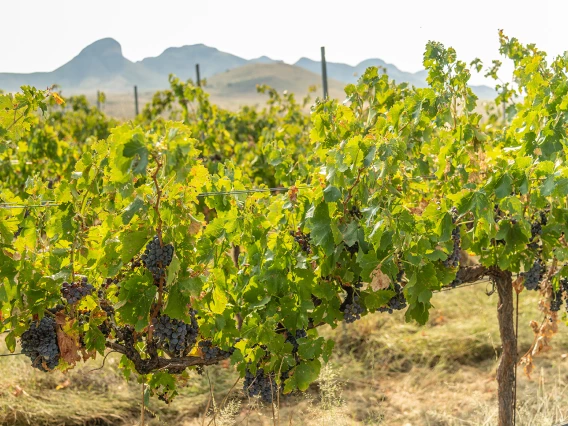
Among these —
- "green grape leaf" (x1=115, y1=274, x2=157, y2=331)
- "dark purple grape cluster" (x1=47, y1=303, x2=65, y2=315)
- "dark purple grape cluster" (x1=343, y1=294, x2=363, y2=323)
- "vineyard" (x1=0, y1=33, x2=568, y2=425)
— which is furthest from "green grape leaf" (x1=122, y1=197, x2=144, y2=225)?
"dark purple grape cluster" (x1=343, y1=294, x2=363, y2=323)

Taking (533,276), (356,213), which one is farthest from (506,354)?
(356,213)

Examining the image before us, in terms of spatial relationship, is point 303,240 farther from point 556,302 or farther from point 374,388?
point 374,388

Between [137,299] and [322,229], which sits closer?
[137,299]

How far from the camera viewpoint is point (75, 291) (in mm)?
2143

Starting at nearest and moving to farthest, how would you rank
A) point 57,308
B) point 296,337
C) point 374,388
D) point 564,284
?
point 57,308 < point 296,337 < point 564,284 < point 374,388

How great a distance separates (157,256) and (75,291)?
0.34 meters

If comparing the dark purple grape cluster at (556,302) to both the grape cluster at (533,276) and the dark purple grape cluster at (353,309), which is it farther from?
the dark purple grape cluster at (353,309)

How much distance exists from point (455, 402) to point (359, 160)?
2734 millimetres

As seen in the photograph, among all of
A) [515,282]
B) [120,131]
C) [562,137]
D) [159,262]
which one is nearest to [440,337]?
[515,282]

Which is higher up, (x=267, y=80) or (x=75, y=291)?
(x=267, y=80)

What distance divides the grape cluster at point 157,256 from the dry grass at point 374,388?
4.71ft

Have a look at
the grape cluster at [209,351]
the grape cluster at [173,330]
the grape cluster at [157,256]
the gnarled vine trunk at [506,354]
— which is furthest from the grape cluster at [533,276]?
the grape cluster at [157,256]

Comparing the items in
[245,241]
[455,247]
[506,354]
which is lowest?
[506,354]

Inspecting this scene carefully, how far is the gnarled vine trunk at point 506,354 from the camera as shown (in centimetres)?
325
